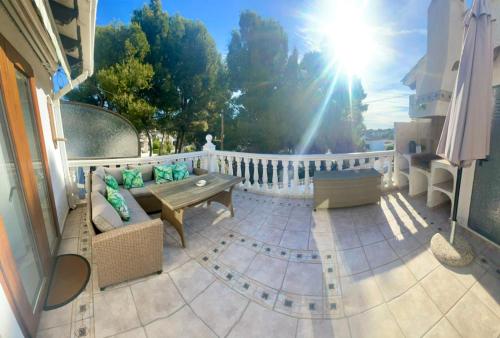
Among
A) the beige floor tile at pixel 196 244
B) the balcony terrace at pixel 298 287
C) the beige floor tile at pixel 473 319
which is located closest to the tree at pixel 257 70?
the balcony terrace at pixel 298 287

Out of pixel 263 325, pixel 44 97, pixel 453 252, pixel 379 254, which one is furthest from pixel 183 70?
pixel 453 252

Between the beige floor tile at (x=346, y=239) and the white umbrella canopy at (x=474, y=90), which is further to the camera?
the beige floor tile at (x=346, y=239)

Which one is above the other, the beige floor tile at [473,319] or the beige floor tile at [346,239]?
the beige floor tile at [346,239]

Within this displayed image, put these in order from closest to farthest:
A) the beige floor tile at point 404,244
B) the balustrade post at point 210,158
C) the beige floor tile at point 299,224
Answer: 1. the beige floor tile at point 404,244
2. the beige floor tile at point 299,224
3. the balustrade post at point 210,158

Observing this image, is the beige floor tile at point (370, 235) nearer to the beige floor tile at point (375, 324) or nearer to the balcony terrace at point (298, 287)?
the balcony terrace at point (298, 287)

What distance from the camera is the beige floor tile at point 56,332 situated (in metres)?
1.47

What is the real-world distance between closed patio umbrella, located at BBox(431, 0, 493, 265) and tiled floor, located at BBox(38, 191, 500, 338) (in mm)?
494

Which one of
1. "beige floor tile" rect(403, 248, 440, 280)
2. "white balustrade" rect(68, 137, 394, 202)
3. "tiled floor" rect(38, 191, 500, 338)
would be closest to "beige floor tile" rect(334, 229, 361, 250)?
"tiled floor" rect(38, 191, 500, 338)

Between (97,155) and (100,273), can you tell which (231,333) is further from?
(97,155)

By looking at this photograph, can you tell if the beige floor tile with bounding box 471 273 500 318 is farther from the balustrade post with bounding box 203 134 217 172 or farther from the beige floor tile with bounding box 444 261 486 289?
the balustrade post with bounding box 203 134 217 172

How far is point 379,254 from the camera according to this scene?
2.35 m

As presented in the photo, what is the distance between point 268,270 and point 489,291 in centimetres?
197

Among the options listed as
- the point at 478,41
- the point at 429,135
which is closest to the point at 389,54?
the point at 429,135

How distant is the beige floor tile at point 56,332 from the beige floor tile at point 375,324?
2174 millimetres
